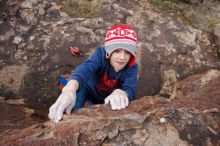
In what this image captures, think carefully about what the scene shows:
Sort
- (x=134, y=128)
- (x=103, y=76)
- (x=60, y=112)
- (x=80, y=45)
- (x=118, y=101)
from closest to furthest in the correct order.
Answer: (x=134, y=128), (x=60, y=112), (x=118, y=101), (x=103, y=76), (x=80, y=45)

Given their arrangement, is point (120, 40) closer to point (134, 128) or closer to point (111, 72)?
point (111, 72)

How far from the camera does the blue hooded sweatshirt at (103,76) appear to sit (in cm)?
299

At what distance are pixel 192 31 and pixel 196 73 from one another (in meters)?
0.69

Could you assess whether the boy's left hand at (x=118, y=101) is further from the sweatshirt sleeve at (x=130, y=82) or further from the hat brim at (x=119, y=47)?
the hat brim at (x=119, y=47)

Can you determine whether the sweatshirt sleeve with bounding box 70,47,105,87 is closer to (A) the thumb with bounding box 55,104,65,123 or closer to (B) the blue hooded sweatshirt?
(B) the blue hooded sweatshirt

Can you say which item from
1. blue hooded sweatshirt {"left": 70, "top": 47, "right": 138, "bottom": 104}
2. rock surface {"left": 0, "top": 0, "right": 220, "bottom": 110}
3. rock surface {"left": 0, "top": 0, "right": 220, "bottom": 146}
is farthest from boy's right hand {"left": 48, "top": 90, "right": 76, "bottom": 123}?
rock surface {"left": 0, "top": 0, "right": 220, "bottom": 110}

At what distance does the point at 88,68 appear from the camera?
2.96 meters

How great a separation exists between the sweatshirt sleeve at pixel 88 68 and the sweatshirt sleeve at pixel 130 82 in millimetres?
285

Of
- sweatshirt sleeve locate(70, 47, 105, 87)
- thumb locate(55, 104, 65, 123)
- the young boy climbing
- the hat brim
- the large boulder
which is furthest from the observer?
the hat brim

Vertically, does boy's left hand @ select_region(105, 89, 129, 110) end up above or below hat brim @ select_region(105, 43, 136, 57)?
below

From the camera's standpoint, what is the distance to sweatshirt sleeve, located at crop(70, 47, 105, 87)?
2812mm

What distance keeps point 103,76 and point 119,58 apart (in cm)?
36

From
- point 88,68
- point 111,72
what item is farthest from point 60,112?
point 111,72

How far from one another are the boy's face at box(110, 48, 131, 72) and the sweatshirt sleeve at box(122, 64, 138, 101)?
119 millimetres
